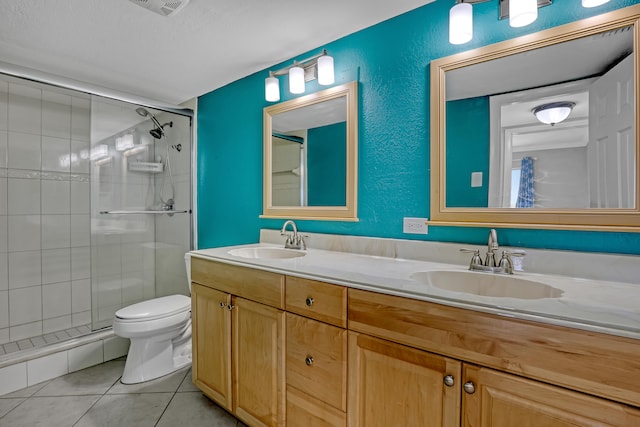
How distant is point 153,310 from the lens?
2096 mm

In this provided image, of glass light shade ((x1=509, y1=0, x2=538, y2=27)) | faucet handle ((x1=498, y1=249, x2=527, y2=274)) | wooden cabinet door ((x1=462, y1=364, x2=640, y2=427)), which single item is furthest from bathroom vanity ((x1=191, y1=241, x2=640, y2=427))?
glass light shade ((x1=509, y1=0, x2=538, y2=27))

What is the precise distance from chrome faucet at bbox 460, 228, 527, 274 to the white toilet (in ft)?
5.05

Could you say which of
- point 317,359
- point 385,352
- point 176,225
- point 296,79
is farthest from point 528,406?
point 176,225

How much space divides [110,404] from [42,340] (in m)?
1.05

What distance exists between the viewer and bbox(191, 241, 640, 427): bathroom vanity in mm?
754

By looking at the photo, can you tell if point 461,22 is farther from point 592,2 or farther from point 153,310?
point 153,310

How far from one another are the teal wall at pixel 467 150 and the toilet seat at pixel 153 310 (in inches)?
72.9

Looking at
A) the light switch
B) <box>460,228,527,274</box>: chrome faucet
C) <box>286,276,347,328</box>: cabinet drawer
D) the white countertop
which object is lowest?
<box>286,276,347,328</box>: cabinet drawer

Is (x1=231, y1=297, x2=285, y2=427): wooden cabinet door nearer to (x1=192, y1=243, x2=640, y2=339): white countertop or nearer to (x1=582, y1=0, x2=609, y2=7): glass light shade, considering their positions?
(x1=192, y1=243, x2=640, y2=339): white countertop

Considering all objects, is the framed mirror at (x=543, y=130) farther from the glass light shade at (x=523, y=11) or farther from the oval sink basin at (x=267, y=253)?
the oval sink basin at (x=267, y=253)

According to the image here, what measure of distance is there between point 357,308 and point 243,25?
1.55 meters

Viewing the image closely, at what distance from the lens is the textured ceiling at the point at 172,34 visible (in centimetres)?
154

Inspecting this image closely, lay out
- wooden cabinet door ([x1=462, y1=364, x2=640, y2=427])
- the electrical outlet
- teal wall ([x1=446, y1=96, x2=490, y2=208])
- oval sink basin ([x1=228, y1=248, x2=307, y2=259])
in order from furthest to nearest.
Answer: oval sink basin ([x1=228, y1=248, x2=307, y2=259])
the electrical outlet
teal wall ([x1=446, y1=96, x2=490, y2=208])
wooden cabinet door ([x1=462, y1=364, x2=640, y2=427])

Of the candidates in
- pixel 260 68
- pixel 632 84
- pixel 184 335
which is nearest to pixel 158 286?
pixel 184 335
